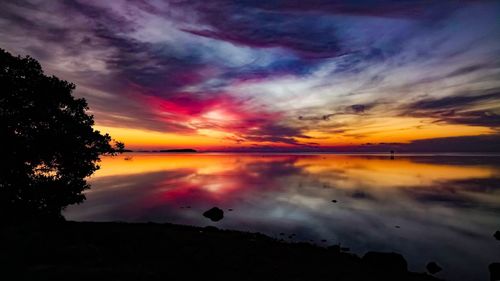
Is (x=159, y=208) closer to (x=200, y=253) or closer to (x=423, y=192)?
(x=200, y=253)

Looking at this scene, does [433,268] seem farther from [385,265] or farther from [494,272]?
[385,265]

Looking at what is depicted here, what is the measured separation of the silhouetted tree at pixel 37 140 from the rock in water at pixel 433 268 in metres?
31.1

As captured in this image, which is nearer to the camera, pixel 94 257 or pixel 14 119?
pixel 94 257

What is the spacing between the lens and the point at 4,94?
21.2 metres

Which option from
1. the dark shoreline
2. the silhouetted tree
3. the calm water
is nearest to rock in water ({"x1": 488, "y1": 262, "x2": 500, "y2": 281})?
the calm water

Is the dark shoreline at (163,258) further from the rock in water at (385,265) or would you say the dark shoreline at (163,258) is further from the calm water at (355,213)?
the calm water at (355,213)

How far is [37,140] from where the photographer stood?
22109 mm

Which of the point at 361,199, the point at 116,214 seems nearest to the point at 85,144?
the point at 116,214

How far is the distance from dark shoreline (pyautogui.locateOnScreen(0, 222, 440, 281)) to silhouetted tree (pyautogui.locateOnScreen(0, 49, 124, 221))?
278 cm

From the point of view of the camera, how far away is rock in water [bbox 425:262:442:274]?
82.5 ft

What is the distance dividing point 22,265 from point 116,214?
35.1m

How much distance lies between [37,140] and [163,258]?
13.4 m

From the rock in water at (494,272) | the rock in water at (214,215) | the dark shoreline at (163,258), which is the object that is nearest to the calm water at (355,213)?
the rock in water at (494,272)

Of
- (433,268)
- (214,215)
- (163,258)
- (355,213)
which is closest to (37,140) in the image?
(163,258)
